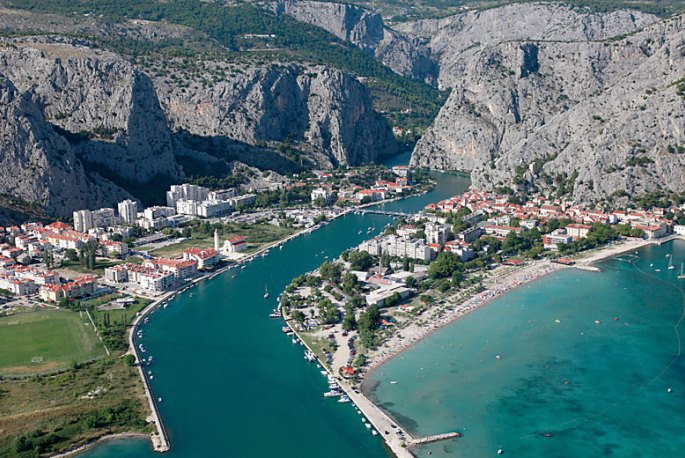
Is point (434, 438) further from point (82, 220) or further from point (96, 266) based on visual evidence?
point (82, 220)

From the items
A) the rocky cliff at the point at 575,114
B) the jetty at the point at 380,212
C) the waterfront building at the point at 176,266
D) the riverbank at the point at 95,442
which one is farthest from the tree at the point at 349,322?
the rocky cliff at the point at 575,114

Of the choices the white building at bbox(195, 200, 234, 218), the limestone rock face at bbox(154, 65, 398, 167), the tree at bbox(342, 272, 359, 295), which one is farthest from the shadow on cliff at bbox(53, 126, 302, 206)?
the tree at bbox(342, 272, 359, 295)

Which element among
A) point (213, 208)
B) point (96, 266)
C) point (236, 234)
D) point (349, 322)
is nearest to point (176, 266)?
point (96, 266)

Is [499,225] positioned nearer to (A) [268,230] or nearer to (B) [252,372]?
(A) [268,230]

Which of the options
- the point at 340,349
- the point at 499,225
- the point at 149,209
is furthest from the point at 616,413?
the point at 149,209

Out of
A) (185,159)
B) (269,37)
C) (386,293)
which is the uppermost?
(269,37)

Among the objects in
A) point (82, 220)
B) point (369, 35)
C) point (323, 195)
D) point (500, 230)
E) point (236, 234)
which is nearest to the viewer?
point (500, 230)
